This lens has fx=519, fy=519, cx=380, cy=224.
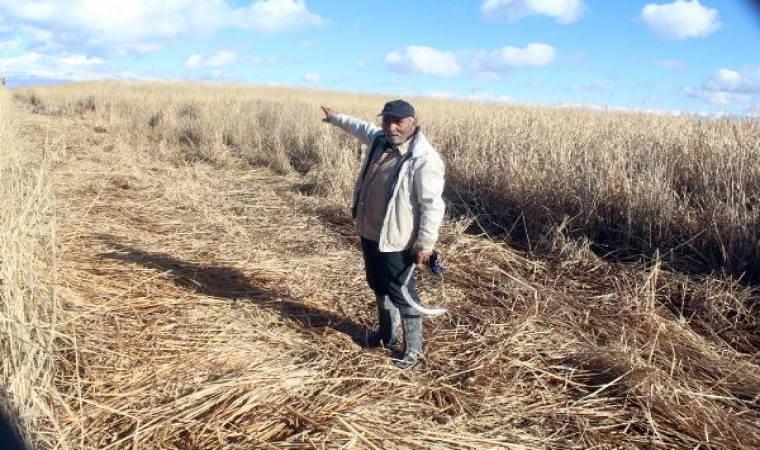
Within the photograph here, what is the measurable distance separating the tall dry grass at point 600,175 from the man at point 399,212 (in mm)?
2202

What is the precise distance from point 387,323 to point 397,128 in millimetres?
1184

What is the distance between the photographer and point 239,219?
5.79 metres

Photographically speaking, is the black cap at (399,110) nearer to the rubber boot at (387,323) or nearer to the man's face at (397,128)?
the man's face at (397,128)

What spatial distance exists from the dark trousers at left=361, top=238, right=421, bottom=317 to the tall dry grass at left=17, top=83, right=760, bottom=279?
221 cm

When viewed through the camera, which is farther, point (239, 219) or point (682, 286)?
point (239, 219)

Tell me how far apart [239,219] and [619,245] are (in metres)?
3.90

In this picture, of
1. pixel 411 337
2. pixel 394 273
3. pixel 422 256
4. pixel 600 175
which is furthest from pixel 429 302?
pixel 600 175

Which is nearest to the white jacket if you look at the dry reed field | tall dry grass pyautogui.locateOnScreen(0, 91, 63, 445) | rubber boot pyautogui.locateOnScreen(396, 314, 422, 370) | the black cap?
the black cap

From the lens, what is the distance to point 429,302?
381cm

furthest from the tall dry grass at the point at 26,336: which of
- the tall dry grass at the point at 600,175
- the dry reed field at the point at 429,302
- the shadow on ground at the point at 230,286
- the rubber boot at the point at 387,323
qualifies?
the tall dry grass at the point at 600,175

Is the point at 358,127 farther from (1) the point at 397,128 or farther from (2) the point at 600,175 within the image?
(2) the point at 600,175

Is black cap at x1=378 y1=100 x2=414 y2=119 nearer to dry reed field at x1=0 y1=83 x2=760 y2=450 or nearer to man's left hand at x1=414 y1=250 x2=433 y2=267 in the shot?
man's left hand at x1=414 y1=250 x2=433 y2=267

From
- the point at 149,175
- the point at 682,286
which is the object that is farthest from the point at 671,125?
the point at 149,175

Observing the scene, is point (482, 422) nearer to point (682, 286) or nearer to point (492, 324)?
point (492, 324)
